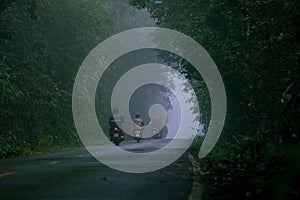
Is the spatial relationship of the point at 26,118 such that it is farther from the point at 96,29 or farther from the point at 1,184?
the point at 1,184

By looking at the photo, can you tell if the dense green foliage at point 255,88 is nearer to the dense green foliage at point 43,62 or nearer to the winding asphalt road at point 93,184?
the winding asphalt road at point 93,184

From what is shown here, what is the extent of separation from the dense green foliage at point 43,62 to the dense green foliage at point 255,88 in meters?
8.03

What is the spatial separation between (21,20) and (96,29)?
20.5 ft

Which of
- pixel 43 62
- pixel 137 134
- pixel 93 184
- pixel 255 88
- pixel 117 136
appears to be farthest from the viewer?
pixel 137 134

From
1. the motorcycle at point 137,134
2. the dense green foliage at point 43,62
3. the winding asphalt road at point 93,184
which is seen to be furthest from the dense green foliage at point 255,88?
the motorcycle at point 137,134

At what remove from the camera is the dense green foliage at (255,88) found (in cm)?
673

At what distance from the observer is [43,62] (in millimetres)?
28453

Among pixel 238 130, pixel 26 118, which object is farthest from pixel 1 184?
pixel 26 118

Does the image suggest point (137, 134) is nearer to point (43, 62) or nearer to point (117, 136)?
point (117, 136)

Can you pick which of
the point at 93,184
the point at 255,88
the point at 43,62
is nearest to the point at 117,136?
the point at 43,62

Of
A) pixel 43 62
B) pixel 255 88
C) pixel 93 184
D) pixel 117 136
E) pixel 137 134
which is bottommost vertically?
pixel 93 184

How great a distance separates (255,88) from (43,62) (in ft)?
60.9

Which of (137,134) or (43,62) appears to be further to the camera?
(137,134)

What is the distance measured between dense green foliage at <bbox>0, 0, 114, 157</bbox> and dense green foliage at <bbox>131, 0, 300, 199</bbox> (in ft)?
26.3
